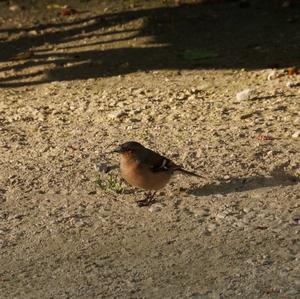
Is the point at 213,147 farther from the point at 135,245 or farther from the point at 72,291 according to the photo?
the point at 72,291

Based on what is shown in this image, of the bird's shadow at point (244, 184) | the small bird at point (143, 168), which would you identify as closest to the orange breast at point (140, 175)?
the small bird at point (143, 168)

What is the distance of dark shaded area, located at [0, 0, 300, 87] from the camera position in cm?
1159

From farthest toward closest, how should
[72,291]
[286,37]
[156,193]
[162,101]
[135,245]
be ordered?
[286,37] < [162,101] < [156,193] < [135,245] < [72,291]

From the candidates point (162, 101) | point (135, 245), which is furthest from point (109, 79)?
point (135, 245)

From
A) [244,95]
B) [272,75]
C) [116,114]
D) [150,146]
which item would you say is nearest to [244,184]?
[150,146]

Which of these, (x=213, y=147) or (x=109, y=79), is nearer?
(x=213, y=147)

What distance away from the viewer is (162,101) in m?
10.1

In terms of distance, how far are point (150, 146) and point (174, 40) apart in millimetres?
4235

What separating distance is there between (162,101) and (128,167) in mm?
2898

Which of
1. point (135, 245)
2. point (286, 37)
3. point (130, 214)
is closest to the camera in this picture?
point (135, 245)

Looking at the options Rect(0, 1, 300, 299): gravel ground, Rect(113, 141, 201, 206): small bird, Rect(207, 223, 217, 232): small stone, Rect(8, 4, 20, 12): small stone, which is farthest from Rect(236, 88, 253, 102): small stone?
Rect(8, 4, 20, 12): small stone

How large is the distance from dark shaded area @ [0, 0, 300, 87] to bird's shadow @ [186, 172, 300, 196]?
3710mm

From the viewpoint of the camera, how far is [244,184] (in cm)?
764

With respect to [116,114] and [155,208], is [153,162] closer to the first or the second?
[155,208]
